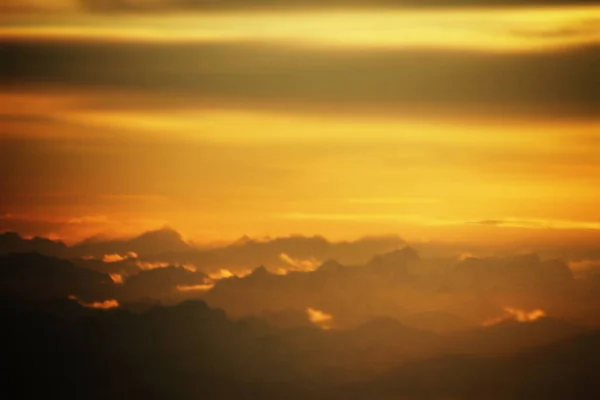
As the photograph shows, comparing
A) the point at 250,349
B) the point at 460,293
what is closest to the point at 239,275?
the point at 250,349

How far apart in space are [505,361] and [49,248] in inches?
224

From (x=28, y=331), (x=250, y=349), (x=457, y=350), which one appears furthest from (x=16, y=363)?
(x=457, y=350)

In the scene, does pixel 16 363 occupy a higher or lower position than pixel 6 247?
lower

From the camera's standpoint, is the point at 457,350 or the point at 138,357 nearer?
the point at 457,350

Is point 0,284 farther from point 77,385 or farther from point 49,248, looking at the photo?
point 77,385

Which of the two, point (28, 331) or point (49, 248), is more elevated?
point (49, 248)

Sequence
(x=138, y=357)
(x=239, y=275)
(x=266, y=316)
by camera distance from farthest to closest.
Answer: (x=138, y=357) < (x=266, y=316) < (x=239, y=275)

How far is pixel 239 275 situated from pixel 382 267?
1.79 metres

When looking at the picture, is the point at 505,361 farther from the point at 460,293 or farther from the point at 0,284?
the point at 0,284

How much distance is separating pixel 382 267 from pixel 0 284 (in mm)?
4747

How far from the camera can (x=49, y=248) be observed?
37.5ft

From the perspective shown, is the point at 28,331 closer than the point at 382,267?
No

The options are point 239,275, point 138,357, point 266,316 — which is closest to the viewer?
point 239,275

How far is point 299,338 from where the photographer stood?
1144cm
